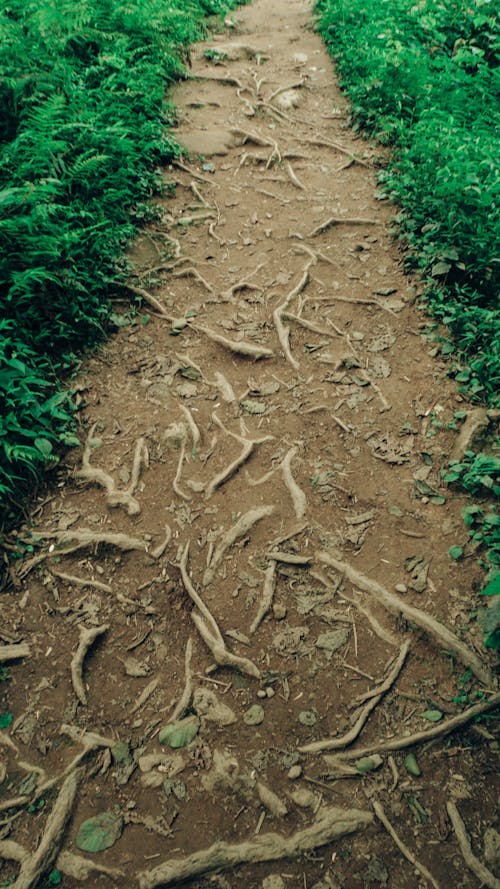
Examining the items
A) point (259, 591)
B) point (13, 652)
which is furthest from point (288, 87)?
point (13, 652)

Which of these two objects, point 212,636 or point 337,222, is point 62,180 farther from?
point 212,636

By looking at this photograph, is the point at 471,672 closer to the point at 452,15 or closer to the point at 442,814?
the point at 442,814

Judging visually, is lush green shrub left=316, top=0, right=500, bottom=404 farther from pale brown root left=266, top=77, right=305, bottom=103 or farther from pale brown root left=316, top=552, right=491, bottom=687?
pale brown root left=316, top=552, right=491, bottom=687

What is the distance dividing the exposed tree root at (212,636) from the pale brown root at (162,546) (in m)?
0.21

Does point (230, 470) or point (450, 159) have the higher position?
point (450, 159)

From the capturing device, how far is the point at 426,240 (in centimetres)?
531

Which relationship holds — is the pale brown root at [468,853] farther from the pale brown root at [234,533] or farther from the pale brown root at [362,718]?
the pale brown root at [234,533]

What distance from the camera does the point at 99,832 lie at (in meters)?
2.51

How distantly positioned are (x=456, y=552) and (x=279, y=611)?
1.26 metres

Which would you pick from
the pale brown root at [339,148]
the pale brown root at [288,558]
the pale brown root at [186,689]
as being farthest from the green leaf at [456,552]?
the pale brown root at [339,148]

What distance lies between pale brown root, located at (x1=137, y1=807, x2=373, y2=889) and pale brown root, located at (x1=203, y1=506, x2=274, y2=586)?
146 centimetres

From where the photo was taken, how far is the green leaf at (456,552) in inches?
129

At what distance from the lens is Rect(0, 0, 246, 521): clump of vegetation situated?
4.18m

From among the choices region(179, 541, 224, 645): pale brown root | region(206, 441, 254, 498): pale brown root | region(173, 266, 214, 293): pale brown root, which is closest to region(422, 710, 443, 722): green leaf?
region(179, 541, 224, 645): pale brown root
